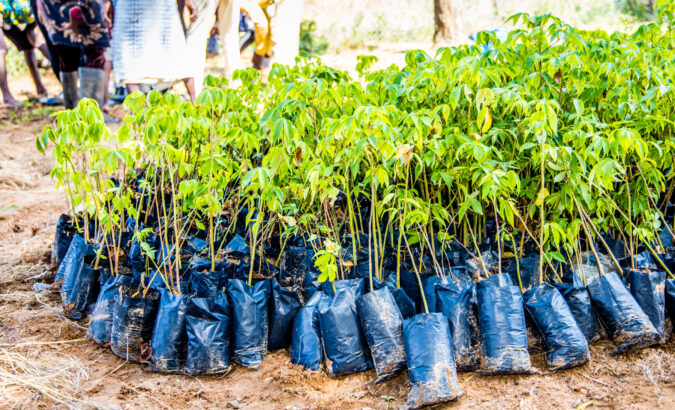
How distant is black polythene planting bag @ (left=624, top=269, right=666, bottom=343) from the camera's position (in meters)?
2.34

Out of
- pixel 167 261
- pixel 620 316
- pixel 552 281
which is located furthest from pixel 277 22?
pixel 620 316

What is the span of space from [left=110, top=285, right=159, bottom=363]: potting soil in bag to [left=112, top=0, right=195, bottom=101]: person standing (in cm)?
258

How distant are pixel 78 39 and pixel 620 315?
4930 millimetres

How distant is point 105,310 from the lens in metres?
2.50

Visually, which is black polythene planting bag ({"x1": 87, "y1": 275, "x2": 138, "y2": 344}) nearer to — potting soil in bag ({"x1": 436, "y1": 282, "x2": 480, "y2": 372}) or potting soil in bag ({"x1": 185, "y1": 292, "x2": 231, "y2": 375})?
potting soil in bag ({"x1": 185, "y1": 292, "x2": 231, "y2": 375})

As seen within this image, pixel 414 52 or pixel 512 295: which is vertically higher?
pixel 414 52

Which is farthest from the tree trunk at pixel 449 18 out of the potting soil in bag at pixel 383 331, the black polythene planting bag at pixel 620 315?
the potting soil in bag at pixel 383 331

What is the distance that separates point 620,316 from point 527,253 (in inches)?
19.5

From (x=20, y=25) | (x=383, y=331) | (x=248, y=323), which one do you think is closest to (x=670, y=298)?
(x=383, y=331)

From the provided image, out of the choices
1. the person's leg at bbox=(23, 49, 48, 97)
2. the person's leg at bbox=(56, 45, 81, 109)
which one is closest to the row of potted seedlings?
the person's leg at bbox=(56, 45, 81, 109)

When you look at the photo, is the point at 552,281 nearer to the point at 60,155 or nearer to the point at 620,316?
the point at 620,316

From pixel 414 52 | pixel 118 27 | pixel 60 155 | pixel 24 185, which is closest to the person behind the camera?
pixel 60 155

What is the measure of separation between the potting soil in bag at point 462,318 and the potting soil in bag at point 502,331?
44 mm

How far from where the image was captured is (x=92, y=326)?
2.54 metres
